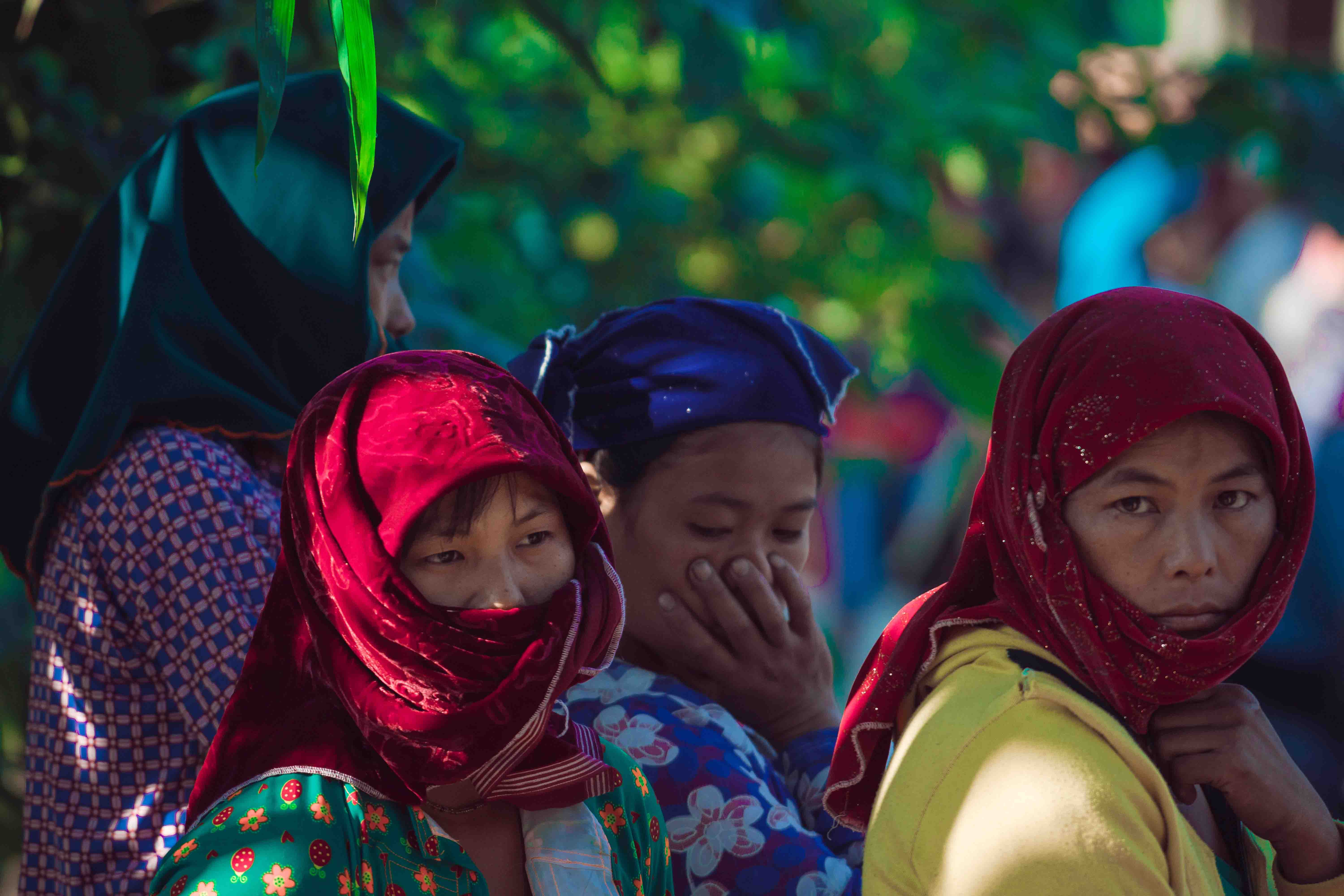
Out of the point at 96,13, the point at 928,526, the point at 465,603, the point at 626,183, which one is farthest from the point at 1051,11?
the point at 928,526

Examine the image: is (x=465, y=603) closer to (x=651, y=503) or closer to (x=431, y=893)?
(x=431, y=893)

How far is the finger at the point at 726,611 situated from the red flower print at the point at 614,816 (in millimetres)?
458

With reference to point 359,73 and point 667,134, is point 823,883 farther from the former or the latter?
point 667,134

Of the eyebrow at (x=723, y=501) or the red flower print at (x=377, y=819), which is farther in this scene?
the eyebrow at (x=723, y=501)

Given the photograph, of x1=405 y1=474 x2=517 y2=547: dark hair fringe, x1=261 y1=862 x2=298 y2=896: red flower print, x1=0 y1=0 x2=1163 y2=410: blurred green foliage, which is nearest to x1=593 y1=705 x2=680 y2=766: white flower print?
x1=405 y1=474 x2=517 y2=547: dark hair fringe

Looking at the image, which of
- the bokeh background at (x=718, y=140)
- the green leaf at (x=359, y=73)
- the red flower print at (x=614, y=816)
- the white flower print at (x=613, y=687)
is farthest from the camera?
the bokeh background at (x=718, y=140)

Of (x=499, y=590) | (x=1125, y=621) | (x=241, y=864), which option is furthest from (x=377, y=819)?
(x=1125, y=621)

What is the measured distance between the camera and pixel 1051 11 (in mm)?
4477

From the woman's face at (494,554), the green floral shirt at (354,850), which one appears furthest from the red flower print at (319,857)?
the woman's face at (494,554)

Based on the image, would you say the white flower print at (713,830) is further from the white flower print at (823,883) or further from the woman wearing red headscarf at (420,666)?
the woman wearing red headscarf at (420,666)

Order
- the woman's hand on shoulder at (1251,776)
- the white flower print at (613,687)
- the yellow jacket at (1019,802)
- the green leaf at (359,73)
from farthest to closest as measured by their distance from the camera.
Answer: the white flower print at (613,687) < the woman's hand on shoulder at (1251,776) < the green leaf at (359,73) < the yellow jacket at (1019,802)

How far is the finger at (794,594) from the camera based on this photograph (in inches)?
91.5

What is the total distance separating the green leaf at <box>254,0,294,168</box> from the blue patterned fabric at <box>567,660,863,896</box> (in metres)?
1.02

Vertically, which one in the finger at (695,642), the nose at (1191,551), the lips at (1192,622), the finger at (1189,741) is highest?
the nose at (1191,551)
